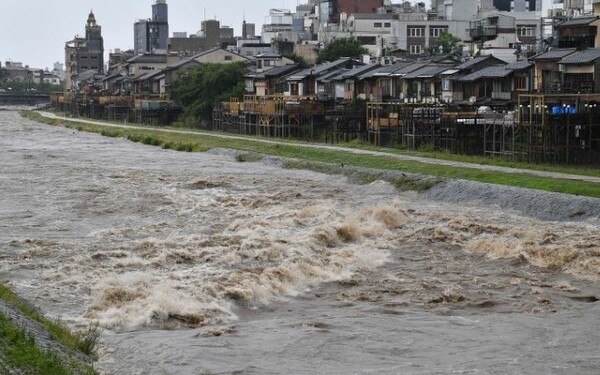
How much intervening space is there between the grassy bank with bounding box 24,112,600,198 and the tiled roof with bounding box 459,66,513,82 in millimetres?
9102

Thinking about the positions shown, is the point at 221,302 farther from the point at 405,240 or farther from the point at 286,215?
the point at 286,215

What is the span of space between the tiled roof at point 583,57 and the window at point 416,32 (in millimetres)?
58870

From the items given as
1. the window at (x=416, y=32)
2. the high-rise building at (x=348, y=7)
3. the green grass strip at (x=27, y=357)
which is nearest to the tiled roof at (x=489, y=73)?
the green grass strip at (x=27, y=357)

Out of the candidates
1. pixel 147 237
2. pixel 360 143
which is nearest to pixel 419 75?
pixel 360 143

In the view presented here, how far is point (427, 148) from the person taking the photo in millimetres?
54219

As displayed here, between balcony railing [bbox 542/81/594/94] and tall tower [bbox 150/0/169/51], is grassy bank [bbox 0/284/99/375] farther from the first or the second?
tall tower [bbox 150/0/169/51]

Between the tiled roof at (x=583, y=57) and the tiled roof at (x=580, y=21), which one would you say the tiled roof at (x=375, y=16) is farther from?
the tiled roof at (x=583, y=57)

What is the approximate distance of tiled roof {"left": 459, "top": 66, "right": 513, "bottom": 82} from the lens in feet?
192

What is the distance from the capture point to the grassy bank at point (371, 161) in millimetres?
35250

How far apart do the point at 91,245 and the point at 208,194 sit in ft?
44.6

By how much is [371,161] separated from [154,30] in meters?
152

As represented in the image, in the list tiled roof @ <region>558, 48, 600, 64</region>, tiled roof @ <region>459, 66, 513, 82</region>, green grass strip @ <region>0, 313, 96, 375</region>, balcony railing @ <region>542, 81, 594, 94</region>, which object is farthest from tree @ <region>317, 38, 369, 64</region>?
green grass strip @ <region>0, 313, 96, 375</region>

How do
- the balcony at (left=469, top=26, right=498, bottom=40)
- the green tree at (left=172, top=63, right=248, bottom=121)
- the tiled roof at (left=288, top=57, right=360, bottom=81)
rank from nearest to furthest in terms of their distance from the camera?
the balcony at (left=469, top=26, right=498, bottom=40)
the tiled roof at (left=288, top=57, right=360, bottom=81)
the green tree at (left=172, top=63, right=248, bottom=121)

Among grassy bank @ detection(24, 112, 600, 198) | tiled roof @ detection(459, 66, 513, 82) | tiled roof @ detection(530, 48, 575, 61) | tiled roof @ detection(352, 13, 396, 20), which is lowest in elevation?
grassy bank @ detection(24, 112, 600, 198)
